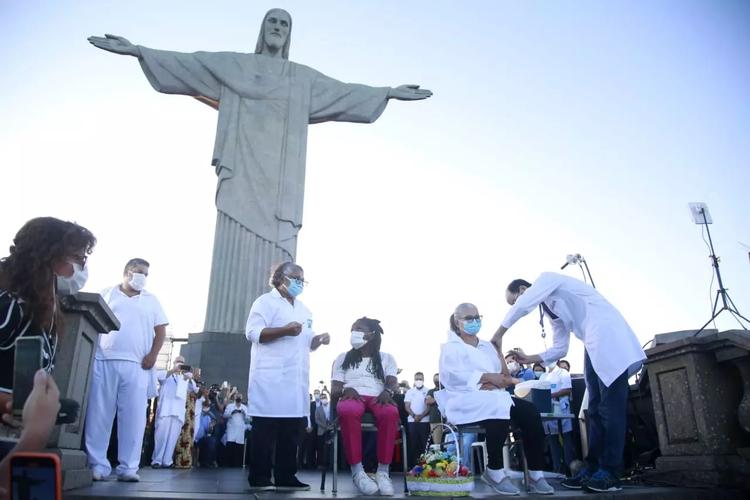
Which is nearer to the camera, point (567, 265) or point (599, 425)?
point (599, 425)

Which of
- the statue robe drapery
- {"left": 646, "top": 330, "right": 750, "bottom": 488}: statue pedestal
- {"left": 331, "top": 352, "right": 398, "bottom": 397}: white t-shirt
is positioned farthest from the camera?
the statue robe drapery

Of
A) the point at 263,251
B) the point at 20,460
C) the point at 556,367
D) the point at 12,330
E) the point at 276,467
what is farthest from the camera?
the point at 263,251

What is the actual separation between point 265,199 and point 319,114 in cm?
258

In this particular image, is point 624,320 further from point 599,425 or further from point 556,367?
point 556,367

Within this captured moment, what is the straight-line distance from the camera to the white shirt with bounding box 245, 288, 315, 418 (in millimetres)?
4473

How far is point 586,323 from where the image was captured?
468 centimetres

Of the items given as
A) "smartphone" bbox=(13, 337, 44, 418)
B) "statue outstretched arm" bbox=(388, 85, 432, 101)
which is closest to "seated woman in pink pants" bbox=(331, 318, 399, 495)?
"smartphone" bbox=(13, 337, 44, 418)

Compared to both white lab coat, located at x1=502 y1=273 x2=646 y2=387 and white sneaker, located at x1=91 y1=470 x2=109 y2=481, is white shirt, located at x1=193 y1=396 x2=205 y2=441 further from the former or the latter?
white lab coat, located at x1=502 y1=273 x2=646 y2=387

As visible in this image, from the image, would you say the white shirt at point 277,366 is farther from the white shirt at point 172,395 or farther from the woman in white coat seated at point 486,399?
the white shirt at point 172,395

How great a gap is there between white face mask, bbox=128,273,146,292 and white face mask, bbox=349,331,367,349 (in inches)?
88.5

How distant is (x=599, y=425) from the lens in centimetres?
456

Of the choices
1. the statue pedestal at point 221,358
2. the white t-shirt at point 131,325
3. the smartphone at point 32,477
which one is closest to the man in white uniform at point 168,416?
the statue pedestal at point 221,358

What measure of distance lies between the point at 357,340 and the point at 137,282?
2335 millimetres

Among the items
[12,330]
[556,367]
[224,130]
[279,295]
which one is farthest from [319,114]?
[12,330]
